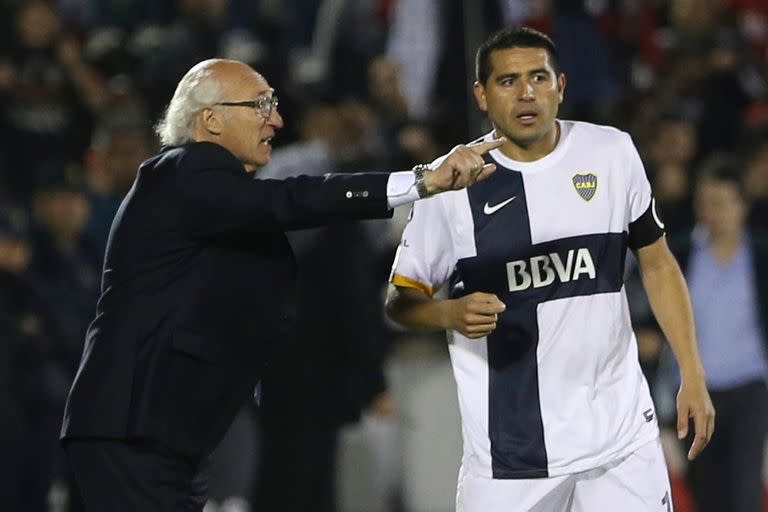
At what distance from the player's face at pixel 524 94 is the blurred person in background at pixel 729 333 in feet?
10.4

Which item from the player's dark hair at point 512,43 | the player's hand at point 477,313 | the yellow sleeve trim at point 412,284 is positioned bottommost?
the player's hand at point 477,313

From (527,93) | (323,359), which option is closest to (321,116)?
(323,359)

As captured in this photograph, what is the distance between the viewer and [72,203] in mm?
9250

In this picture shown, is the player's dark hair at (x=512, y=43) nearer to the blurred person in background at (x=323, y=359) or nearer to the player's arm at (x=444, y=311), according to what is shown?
the player's arm at (x=444, y=311)

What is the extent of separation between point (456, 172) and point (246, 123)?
815 mm

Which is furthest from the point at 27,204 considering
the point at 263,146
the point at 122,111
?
the point at 263,146

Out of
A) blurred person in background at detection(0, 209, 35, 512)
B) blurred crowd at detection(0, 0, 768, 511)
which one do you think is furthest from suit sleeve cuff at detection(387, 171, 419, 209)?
blurred person in background at detection(0, 209, 35, 512)

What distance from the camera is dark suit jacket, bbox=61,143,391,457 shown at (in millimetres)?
5012

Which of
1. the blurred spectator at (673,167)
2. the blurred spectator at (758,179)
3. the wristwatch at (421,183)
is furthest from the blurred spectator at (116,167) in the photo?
the wristwatch at (421,183)

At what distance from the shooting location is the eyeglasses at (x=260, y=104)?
17.4ft

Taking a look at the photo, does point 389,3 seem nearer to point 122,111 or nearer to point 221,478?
point 122,111

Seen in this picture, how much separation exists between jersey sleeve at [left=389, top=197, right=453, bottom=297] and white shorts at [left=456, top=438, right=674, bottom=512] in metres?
0.71

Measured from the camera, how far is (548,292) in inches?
214

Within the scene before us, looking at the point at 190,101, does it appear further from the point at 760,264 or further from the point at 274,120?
the point at 760,264
